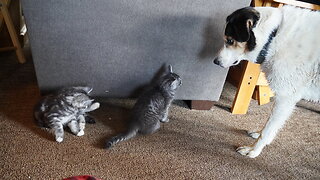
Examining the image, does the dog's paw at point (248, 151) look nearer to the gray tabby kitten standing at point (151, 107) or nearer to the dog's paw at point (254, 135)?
the dog's paw at point (254, 135)

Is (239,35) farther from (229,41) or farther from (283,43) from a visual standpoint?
(283,43)

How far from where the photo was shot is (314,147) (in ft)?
4.97

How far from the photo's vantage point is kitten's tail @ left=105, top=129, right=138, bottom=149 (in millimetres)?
Answer: 1309

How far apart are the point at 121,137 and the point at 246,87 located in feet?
2.89

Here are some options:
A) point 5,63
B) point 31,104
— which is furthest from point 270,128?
point 5,63

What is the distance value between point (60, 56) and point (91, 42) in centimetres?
18

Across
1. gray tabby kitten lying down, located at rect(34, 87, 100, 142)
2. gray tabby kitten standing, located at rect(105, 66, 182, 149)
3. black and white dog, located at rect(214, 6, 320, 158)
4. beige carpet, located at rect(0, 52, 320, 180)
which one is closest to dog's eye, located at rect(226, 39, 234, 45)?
black and white dog, located at rect(214, 6, 320, 158)

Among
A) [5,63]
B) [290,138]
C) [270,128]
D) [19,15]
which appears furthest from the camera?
[19,15]

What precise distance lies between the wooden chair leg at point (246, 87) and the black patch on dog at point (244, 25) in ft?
1.40

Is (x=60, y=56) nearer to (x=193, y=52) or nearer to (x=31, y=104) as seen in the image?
(x=31, y=104)

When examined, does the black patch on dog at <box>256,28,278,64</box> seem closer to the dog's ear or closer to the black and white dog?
the black and white dog

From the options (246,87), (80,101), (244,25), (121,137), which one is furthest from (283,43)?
(80,101)

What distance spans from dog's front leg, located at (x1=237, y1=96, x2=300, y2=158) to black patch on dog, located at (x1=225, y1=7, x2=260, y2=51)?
326 mm

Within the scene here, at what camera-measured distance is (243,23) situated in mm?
1149
